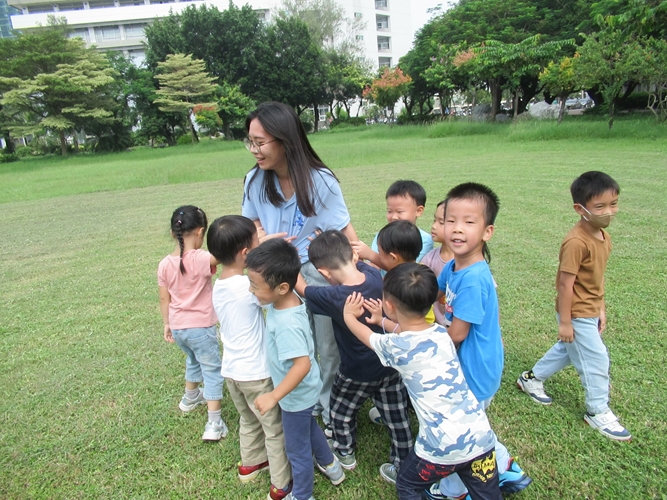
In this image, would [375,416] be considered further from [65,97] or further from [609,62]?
[65,97]

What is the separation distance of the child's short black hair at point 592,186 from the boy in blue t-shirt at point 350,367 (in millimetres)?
1138

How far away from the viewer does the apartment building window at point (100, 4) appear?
45281 millimetres

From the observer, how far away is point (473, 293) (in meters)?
1.71

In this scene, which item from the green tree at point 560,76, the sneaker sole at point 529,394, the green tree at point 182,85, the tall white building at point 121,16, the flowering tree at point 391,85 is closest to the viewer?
the sneaker sole at point 529,394

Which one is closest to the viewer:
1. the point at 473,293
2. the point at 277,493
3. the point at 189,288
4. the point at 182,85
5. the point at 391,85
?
the point at 473,293

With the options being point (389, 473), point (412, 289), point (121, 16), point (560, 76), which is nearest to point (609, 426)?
point (389, 473)

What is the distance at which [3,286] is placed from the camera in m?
5.14

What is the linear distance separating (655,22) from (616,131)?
7.19 m

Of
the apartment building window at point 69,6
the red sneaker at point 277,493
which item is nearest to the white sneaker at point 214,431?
the red sneaker at point 277,493

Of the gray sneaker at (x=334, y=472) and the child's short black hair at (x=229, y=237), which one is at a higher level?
the child's short black hair at (x=229, y=237)

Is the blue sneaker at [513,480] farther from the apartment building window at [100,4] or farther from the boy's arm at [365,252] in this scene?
the apartment building window at [100,4]

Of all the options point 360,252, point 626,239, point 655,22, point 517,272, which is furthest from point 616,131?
point 360,252

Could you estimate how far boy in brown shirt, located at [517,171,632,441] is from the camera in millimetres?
2172

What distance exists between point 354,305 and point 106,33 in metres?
53.5
